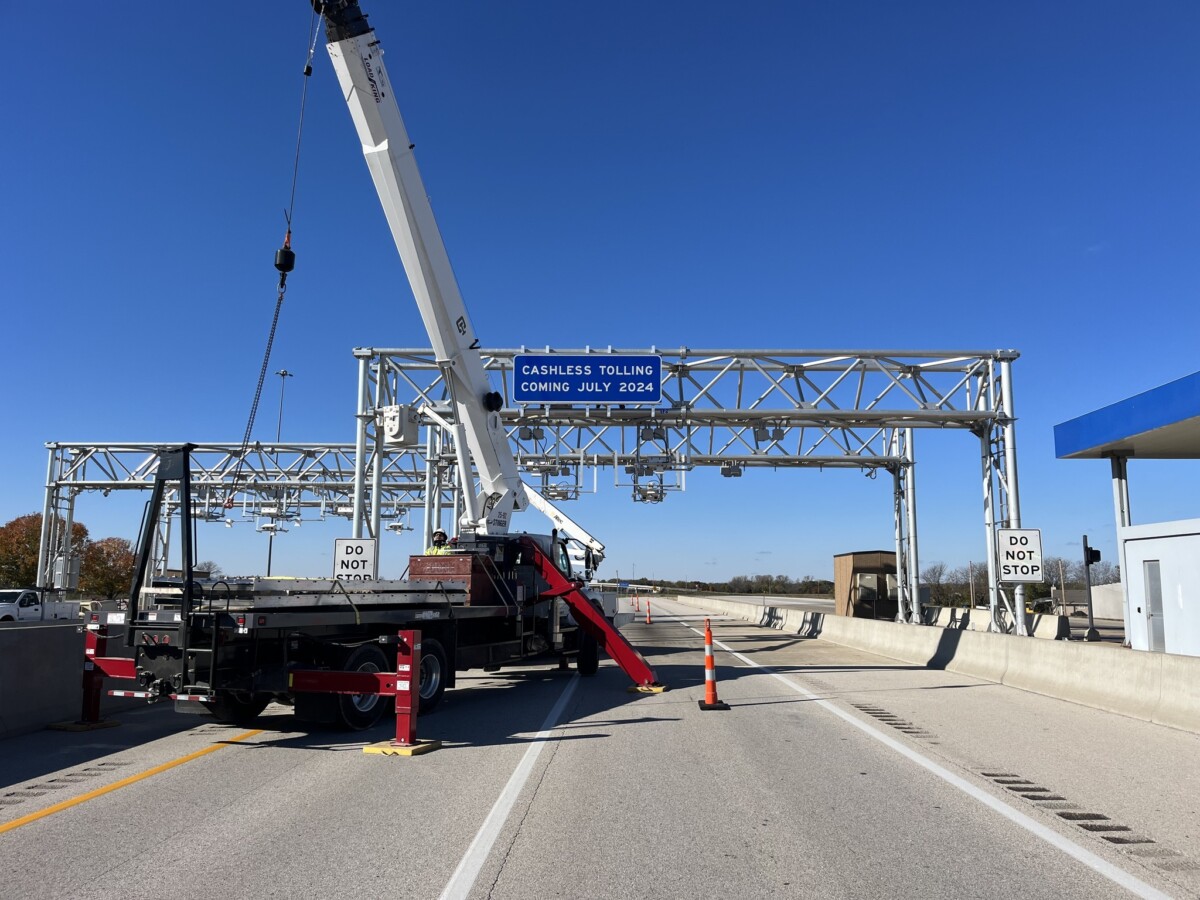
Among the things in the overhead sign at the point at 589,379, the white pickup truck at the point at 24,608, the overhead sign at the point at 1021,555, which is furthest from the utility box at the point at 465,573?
the white pickup truck at the point at 24,608

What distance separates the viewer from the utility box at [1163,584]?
15594 millimetres

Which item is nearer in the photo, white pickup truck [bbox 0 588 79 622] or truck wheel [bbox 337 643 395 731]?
truck wheel [bbox 337 643 395 731]

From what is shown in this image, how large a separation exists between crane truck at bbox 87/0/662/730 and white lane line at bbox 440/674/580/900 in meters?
2.15

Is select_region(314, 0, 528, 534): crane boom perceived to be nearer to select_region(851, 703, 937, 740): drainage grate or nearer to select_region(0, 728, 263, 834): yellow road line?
select_region(851, 703, 937, 740): drainage grate

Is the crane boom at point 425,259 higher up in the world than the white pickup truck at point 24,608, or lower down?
higher up

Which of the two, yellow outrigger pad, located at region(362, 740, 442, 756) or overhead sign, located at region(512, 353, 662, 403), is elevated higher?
overhead sign, located at region(512, 353, 662, 403)

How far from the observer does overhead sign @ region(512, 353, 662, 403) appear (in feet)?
70.0

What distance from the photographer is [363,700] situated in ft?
34.9

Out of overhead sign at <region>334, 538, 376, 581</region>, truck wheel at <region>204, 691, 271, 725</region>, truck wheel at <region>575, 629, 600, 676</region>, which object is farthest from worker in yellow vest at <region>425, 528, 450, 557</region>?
overhead sign at <region>334, 538, 376, 581</region>

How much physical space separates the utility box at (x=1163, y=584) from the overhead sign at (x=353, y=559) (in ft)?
50.9

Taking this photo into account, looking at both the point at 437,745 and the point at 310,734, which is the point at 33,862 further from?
the point at 310,734

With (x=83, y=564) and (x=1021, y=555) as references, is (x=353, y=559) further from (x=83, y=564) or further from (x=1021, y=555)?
(x=83, y=564)

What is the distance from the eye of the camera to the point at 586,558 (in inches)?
1069

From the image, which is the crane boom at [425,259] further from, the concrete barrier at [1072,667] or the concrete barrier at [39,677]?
the concrete barrier at [1072,667]
